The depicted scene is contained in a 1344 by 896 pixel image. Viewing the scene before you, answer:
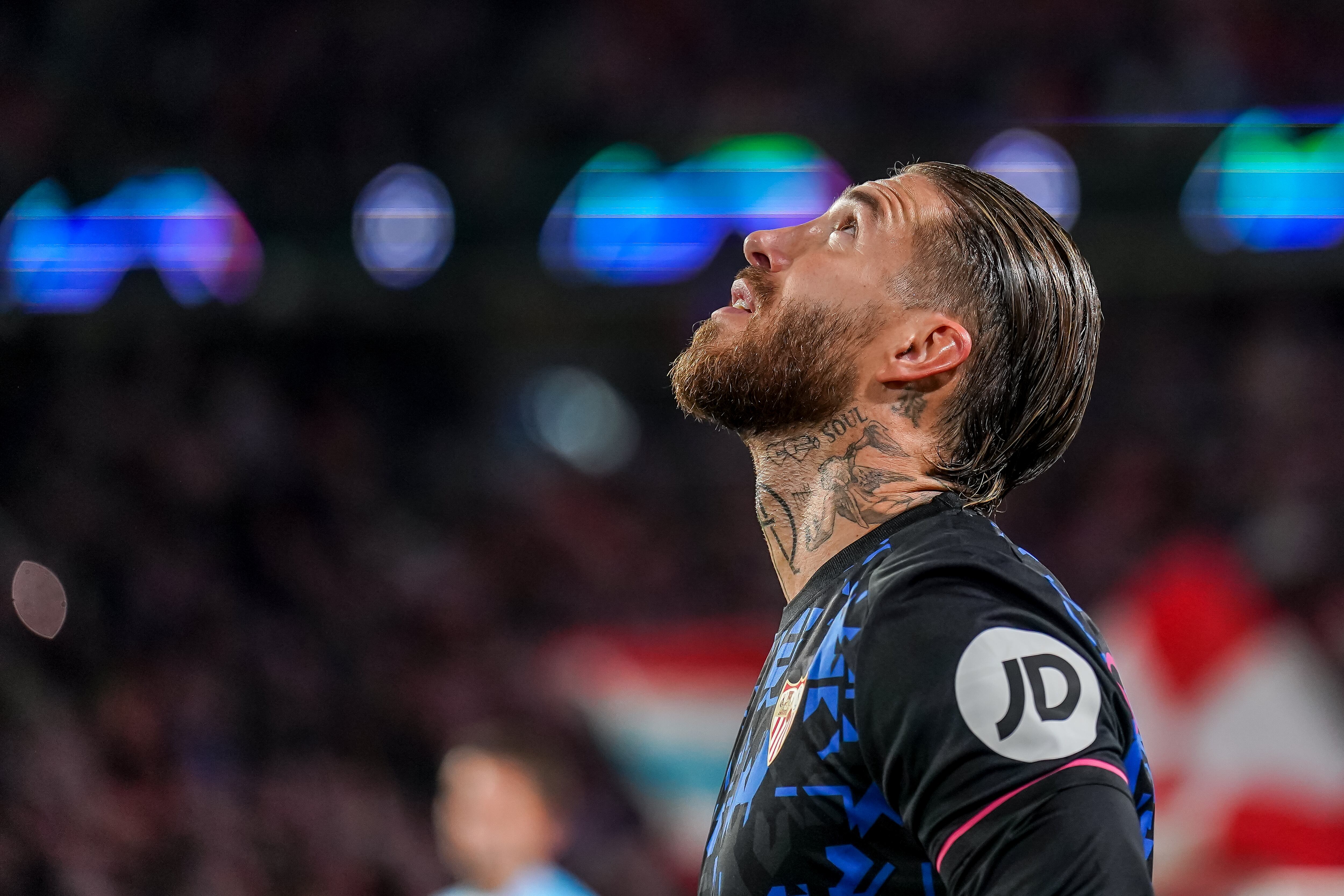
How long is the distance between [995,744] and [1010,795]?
1.5 inches

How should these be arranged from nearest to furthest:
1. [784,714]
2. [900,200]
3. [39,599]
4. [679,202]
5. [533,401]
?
[784,714], [900,200], [679,202], [39,599], [533,401]

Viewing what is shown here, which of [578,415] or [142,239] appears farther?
[578,415]

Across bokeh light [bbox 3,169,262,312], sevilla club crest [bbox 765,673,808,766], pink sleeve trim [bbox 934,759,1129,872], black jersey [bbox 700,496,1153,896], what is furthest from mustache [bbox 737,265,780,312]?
bokeh light [bbox 3,169,262,312]

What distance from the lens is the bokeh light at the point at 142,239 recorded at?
633 centimetres

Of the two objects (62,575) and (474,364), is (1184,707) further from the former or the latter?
(62,575)

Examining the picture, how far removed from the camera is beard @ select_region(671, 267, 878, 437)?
145cm

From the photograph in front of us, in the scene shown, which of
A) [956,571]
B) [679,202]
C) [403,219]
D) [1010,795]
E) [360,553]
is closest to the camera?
[1010,795]

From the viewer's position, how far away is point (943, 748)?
0.99m

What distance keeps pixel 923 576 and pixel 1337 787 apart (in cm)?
583

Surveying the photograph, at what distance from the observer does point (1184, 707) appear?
612cm

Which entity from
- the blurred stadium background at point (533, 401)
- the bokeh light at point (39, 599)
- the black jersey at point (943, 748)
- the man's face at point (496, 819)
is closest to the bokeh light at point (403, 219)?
the blurred stadium background at point (533, 401)

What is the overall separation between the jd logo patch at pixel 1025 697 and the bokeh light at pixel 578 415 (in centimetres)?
671

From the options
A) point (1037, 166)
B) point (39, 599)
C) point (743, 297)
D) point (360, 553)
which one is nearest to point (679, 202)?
point (1037, 166)

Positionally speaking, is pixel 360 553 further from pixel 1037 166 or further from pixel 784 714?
pixel 784 714
